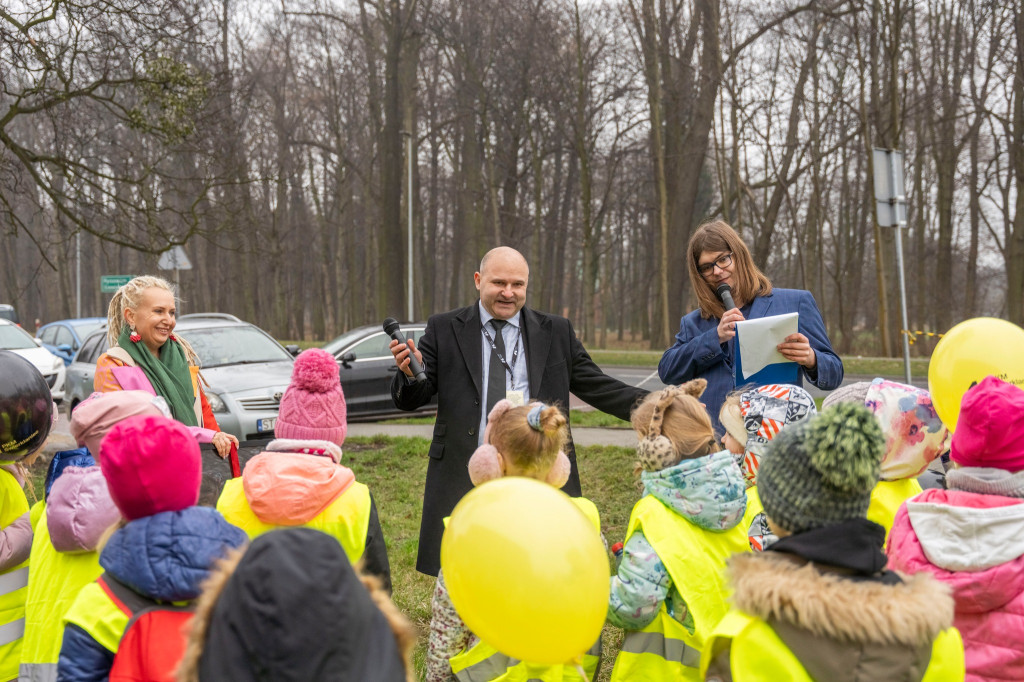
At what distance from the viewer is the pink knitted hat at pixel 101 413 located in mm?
2771

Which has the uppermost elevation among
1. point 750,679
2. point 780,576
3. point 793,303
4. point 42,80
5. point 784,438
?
point 42,80

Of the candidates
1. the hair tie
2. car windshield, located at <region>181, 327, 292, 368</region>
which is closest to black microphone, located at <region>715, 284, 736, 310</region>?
the hair tie

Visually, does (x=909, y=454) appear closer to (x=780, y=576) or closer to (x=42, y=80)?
(x=780, y=576)

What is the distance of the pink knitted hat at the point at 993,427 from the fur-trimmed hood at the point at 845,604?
29.6 inches

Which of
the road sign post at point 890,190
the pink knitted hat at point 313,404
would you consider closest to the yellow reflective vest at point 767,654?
the pink knitted hat at point 313,404

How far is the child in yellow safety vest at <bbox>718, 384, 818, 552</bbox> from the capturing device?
3115 millimetres

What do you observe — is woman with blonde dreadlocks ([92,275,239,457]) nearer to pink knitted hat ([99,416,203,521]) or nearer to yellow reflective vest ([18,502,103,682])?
yellow reflective vest ([18,502,103,682])

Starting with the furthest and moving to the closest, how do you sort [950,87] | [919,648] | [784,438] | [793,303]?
[950,87]
[793,303]
[784,438]
[919,648]

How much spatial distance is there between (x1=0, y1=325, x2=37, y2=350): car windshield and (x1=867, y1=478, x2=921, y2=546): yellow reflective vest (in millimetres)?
15479

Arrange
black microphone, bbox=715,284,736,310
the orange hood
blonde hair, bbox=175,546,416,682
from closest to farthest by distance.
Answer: blonde hair, bbox=175,546,416,682 < the orange hood < black microphone, bbox=715,284,736,310

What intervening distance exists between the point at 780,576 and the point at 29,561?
2.39 meters

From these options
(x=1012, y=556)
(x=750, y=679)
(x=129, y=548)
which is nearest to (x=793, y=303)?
(x=1012, y=556)

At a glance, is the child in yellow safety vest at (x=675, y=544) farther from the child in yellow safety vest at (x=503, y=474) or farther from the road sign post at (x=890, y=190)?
the road sign post at (x=890, y=190)

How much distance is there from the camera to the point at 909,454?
10.1 ft
